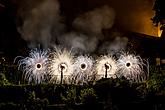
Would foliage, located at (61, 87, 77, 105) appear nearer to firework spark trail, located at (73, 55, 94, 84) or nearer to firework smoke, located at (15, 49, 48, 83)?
firework spark trail, located at (73, 55, 94, 84)

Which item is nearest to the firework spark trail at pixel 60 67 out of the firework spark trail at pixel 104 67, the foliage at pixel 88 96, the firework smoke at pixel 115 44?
the firework spark trail at pixel 104 67

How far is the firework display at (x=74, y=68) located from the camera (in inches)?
980

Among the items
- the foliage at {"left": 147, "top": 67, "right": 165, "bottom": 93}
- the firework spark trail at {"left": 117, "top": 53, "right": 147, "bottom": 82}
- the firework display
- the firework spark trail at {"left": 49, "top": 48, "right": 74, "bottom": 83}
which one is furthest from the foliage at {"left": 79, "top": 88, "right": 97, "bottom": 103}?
the firework spark trail at {"left": 117, "top": 53, "right": 147, "bottom": 82}

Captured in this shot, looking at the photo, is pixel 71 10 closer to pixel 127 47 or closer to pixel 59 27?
pixel 59 27

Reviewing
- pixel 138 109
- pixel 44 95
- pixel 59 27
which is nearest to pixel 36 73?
pixel 44 95

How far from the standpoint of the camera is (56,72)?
24938 mm

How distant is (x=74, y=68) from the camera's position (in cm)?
2527

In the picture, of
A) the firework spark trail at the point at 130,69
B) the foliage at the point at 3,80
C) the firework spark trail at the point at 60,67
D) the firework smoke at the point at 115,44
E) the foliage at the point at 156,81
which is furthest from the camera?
the firework smoke at the point at 115,44

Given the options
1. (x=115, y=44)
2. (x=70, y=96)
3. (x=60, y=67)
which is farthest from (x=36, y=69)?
(x=115, y=44)

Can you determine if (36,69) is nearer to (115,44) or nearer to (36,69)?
(36,69)

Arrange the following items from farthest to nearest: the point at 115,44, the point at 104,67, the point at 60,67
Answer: the point at 115,44
the point at 104,67
the point at 60,67

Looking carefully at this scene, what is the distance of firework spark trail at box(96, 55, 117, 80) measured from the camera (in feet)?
83.6

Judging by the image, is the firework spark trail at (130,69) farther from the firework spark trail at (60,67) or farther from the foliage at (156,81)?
the firework spark trail at (60,67)

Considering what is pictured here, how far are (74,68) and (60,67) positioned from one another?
38.8 inches
